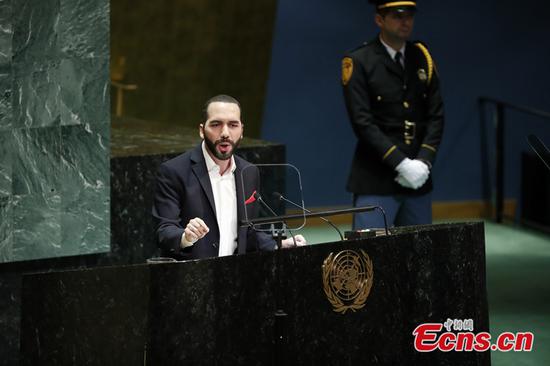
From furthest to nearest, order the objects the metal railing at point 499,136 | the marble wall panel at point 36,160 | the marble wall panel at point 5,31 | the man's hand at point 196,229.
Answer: the metal railing at point 499,136, the marble wall panel at point 36,160, the marble wall panel at point 5,31, the man's hand at point 196,229

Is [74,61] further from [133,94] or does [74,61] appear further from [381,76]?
[133,94]

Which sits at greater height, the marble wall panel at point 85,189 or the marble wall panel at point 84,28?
the marble wall panel at point 84,28

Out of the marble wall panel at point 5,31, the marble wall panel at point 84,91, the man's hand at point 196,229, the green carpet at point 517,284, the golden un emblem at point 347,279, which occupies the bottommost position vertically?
the green carpet at point 517,284

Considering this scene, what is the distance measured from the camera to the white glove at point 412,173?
5.94 m

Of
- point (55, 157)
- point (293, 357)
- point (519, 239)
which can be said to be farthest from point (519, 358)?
point (519, 239)

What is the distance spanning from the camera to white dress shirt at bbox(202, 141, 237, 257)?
179 inches

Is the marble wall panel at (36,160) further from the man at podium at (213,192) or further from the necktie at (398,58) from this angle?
the necktie at (398,58)

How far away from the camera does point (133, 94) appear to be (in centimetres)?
902

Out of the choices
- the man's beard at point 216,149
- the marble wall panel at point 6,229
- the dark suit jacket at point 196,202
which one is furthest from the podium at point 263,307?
the marble wall panel at point 6,229

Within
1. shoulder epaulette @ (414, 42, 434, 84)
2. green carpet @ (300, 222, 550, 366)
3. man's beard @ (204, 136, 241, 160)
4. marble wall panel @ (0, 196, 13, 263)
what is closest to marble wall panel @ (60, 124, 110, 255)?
marble wall panel @ (0, 196, 13, 263)

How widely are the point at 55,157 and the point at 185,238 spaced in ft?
4.27

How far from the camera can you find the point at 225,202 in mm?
4578

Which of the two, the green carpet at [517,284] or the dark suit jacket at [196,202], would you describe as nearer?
the dark suit jacket at [196,202]

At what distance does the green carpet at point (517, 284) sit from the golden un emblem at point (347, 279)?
163 centimetres
